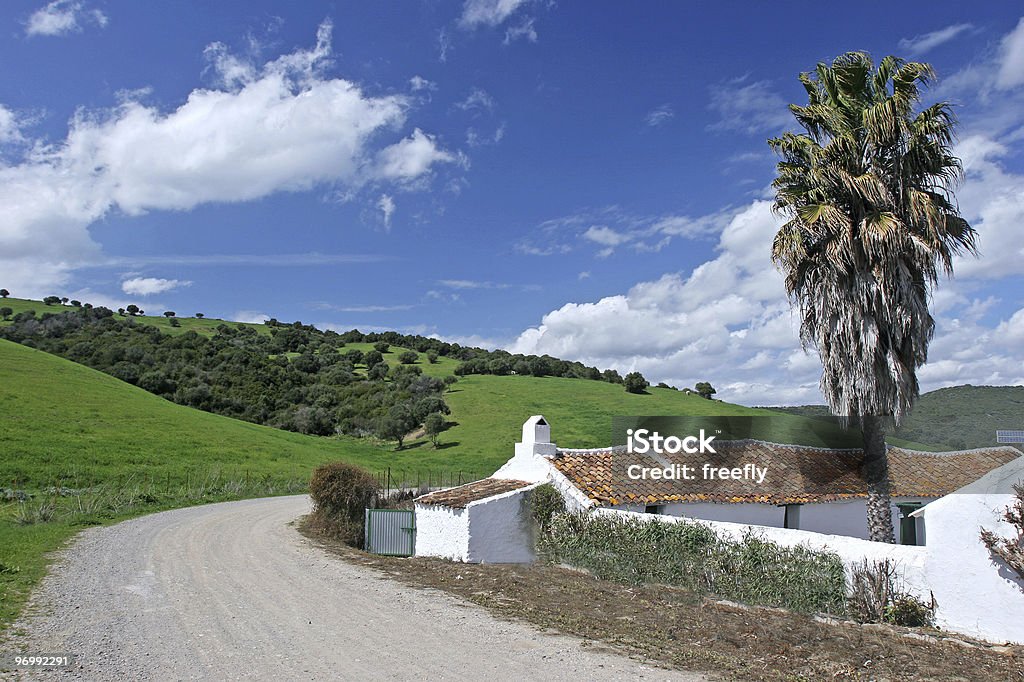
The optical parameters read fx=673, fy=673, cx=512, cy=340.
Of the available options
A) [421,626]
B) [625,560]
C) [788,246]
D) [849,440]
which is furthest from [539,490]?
[849,440]

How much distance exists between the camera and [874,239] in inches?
526

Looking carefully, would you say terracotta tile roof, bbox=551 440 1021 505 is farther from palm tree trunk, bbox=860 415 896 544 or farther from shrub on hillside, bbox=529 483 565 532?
palm tree trunk, bbox=860 415 896 544

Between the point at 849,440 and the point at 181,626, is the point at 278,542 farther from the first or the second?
the point at 849,440

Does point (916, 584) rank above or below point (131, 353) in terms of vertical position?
below

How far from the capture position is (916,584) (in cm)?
1052

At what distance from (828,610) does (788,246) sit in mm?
7403

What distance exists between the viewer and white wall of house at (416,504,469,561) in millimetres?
17797

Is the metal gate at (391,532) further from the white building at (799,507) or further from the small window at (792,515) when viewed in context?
the small window at (792,515)

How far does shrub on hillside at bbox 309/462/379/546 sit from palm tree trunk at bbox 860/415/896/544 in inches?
611

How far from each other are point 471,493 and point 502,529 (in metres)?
1.88

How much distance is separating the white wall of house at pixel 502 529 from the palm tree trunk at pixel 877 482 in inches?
320

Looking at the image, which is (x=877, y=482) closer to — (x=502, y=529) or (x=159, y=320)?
(x=502, y=529)

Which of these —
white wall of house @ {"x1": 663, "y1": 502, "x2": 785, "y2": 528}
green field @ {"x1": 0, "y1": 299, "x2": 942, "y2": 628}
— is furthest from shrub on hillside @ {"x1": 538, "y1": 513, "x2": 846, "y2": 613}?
green field @ {"x1": 0, "y1": 299, "x2": 942, "y2": 628}

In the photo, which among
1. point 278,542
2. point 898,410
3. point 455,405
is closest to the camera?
point 898,410
